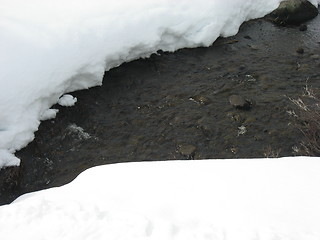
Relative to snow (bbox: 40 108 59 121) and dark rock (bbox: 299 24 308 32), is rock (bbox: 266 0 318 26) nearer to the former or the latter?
dark rock (bbox: 299 24 308 32)

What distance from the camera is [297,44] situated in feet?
27.9

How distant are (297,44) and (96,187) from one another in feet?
21.5

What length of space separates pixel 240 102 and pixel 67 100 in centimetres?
300

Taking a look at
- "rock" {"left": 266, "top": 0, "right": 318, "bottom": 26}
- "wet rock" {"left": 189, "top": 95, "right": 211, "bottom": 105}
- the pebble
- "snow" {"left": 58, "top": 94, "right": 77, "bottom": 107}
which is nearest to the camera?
the pebble

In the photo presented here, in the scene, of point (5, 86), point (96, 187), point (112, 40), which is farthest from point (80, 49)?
point (96, 187)

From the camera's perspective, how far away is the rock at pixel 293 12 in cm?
951

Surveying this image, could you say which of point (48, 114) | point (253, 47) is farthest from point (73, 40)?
point (253, 47)

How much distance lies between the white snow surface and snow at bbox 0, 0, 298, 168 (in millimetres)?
2271

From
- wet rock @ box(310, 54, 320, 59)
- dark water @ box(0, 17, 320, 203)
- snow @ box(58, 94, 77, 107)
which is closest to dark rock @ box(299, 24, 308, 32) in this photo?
dark water @ box(0, 17, 320, 203)

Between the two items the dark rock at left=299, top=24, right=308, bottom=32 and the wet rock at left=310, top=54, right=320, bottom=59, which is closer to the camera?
the wet rock at left=310, top=54, right=320, bottom=59

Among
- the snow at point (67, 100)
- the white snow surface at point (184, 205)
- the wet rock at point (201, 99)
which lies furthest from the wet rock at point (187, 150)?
the snow at point (67, 100)

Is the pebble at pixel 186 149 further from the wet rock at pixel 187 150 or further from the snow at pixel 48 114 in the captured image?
the snow at pixel 48 114

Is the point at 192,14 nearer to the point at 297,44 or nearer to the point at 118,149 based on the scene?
the point at 297,44

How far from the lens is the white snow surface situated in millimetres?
2916
